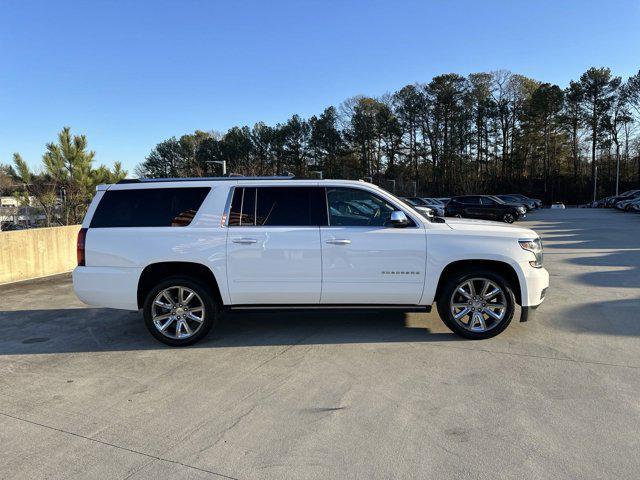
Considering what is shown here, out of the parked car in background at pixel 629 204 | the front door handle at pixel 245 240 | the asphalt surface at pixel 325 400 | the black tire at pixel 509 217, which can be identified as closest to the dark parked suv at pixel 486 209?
the black tire at pixel 509 217

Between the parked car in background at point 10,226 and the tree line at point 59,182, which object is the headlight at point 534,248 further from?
the parked car in background at point 10,226

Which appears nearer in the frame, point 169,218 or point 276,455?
point 276,455

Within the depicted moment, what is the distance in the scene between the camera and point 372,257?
522 cm

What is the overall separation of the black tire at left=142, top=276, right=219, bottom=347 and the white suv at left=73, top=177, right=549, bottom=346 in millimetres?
12

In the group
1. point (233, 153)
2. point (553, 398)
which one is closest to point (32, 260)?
point (553, 398)

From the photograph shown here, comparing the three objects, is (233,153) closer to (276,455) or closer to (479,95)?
(479,95)

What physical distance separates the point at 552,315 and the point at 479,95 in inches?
2686

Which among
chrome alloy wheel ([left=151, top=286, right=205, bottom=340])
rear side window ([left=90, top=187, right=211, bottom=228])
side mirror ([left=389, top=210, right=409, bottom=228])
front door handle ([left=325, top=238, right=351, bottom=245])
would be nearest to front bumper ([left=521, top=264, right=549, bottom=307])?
side mirror ([left=389, top=210, right=409, bottom=228])

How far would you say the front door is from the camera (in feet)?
17.1

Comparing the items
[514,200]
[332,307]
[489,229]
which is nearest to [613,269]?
[489,229]

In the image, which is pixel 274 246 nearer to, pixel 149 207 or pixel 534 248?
pixel 149 207

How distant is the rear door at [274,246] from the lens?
5238mm

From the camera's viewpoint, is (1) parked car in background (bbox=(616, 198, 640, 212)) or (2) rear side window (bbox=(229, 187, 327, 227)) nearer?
(2) rear side window (bbox=(229, 187, 327, 227))

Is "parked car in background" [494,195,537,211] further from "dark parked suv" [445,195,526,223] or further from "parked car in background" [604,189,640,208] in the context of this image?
"parked car in background" [604,189,640,208]
